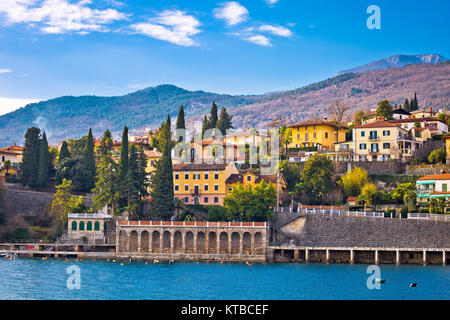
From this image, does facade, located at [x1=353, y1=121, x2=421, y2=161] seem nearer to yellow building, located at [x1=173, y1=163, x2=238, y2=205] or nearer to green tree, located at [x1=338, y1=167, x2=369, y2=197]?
green tree, located at [x1=338, y1=167, x2=369, y2=197]

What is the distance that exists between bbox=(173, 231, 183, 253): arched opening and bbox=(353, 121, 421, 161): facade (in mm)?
29219

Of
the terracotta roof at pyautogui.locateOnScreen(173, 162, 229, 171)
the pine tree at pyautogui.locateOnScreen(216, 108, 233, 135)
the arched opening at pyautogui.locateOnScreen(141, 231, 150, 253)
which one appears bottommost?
the arched opening at pyautogui.locateOnScreen(141, 231, 150, 253)

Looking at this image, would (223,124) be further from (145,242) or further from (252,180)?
(145,242)

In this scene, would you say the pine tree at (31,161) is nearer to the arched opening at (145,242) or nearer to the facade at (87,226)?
the facade at (87,226)

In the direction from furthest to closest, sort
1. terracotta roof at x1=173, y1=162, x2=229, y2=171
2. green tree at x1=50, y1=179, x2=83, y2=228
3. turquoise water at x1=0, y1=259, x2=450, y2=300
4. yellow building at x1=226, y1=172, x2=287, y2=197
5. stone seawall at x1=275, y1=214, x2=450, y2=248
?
terracotta roof at x1=173, y1=162, x2=229, y2=171, yellow building at x1=226, y1=172, x2=287, y2=197, green tree at x1=50, y1=179, x2=83, y2=228, stone seawall at x1=275, y1=214, x2=450, y2=248, turquoise water at x1=0, y1=259, x2=450, y2=300

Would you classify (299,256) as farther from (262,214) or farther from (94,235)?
(94,235)

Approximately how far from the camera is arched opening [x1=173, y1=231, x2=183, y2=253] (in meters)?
74.9

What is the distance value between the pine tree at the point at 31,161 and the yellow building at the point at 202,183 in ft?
63.8

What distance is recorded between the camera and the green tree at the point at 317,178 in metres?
81.2

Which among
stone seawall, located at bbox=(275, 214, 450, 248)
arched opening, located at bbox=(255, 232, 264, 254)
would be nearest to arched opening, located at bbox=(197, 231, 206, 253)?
arched opening, located at bbox=(255, 232, 264, 254)

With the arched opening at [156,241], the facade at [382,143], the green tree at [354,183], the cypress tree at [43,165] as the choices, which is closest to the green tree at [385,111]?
the facade at [382,143]

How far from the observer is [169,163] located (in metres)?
78.9
